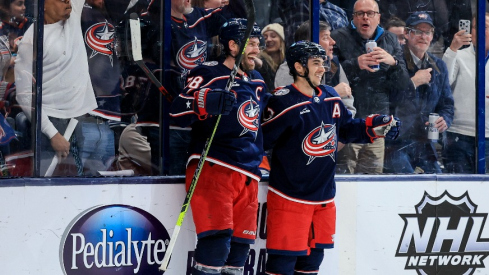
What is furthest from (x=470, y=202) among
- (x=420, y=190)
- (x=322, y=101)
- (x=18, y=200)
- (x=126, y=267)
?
(x=18, y=200)

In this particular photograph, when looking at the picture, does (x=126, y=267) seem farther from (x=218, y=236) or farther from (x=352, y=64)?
(x=352, y=64)

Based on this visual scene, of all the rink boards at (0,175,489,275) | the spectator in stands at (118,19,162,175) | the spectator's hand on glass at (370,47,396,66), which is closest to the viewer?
the rink boards at (0,175,489,275)

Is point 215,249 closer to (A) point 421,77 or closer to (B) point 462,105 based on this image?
(A) point 421,77

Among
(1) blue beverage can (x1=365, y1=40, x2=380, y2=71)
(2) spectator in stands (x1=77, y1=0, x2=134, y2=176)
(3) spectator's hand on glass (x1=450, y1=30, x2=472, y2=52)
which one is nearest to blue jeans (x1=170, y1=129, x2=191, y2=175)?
(2) spectator in stands (x1=77, y1=0, x2=134, y2=176)

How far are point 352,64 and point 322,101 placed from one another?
63 cm

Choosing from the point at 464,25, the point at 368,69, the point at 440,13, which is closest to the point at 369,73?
the point at 368,69

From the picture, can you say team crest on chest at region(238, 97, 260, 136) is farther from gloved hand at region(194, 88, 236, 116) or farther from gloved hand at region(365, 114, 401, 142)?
gloved hand at region(365, 114, 401, 142)

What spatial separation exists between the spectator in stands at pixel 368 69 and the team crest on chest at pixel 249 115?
0.92 meters

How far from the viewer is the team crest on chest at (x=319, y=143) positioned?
4199 mm

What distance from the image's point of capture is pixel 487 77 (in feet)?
17.4

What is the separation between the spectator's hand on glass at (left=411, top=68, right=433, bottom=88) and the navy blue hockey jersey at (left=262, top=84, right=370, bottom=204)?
3.10ft

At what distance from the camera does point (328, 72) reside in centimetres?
474

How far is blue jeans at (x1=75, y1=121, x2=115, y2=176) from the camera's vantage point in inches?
155

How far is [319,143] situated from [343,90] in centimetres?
66
